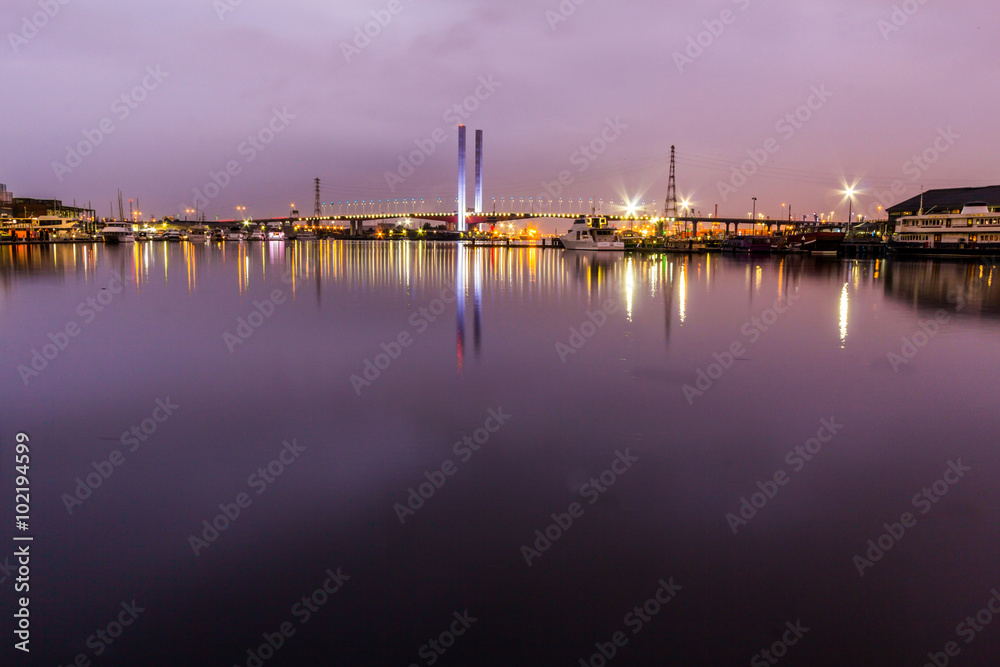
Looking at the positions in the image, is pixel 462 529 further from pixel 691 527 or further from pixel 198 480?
pixel 198 480

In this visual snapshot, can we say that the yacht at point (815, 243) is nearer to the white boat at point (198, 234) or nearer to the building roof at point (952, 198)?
the building roof at point (952, 198)

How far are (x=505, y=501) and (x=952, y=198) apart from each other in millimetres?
103100

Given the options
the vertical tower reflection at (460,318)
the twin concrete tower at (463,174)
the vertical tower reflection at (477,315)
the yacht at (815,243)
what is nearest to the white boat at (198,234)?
the twin concrete tower at (463,174)

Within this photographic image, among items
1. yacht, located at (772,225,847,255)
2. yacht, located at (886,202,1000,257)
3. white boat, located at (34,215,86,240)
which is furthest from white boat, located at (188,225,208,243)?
yacht, located at (886,202,1000,257)

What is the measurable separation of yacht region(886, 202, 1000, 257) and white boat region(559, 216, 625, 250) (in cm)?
2748

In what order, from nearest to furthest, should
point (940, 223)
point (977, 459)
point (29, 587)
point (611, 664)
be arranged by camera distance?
1. point (611, 664)
2. point (29, 587)
3. point (977, 459)
4. point (940, 223)

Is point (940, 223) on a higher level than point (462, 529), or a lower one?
higher

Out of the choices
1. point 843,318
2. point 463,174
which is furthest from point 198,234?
point 843,318

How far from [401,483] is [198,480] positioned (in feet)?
5.85

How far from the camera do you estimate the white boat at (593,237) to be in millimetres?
66188

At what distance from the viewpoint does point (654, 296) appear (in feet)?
70.4

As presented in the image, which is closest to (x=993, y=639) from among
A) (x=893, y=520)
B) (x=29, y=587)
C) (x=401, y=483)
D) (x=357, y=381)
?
(x=893, y=520)

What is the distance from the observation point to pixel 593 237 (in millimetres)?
70250

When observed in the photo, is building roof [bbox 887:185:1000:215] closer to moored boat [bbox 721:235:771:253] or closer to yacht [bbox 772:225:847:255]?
yacht [bbox 772:225:847:255]
